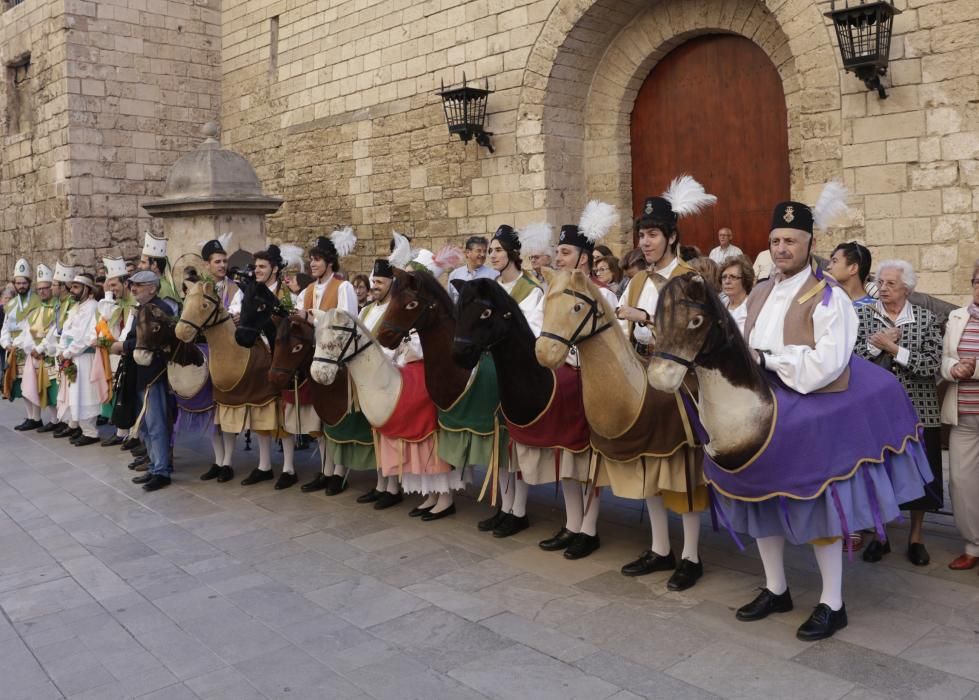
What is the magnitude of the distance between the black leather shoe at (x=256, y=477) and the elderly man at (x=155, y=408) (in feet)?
2.20

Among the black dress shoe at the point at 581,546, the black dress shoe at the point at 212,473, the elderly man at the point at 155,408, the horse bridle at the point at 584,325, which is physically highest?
the horse bridle at the point at 584,325

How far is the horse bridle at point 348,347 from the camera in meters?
5.74

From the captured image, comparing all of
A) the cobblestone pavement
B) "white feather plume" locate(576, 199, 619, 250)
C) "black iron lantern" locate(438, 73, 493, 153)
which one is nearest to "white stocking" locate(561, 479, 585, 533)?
the cobblestone pavement

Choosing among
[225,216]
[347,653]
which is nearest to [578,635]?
[347,653]

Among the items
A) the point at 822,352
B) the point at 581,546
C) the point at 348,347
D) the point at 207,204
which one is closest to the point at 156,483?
the point at 348,347

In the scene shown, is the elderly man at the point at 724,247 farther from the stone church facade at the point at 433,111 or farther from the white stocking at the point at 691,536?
the white stocking at the point at 691,536

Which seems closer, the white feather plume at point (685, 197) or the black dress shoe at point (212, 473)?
the white feather plume at point (685, 197)

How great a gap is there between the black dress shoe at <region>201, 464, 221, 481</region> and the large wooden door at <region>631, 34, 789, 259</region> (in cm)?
617

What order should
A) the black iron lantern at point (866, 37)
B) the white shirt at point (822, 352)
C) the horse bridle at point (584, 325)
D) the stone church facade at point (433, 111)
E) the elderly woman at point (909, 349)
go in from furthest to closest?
the stone church facade at point (433, 111), the black iron lantern at point (866, 37), the elderly woman at point (909, 349), the horse bridle at point (584, 325), the white shirt at point (822, 352)

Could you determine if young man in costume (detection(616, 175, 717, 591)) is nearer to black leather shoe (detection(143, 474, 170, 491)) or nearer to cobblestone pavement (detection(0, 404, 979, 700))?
cobblestone pavement (detection(0, 404, 979, 700))

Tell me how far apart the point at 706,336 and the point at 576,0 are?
7891mm

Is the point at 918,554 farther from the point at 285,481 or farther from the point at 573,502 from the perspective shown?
the point at 285,481

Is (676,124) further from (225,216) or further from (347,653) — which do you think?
(347,653)

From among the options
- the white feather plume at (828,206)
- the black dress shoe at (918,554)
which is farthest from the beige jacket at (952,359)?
the white feather plume at (828,206)
